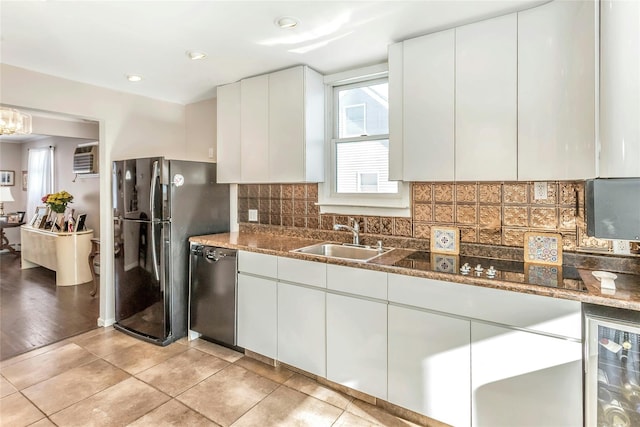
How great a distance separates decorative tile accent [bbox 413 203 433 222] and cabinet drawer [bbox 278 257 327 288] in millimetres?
809

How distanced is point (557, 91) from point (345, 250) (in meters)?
1.68

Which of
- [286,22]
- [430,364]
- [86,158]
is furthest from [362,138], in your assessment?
[86,158]

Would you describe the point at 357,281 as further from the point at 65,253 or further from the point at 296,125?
the point at 65,253

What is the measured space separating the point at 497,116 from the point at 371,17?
927 millimetres

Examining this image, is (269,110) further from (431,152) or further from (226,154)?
(431,152)

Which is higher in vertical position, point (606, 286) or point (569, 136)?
point (569, 136)

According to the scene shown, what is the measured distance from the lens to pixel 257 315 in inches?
99.9

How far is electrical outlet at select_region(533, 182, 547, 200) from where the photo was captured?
200cm

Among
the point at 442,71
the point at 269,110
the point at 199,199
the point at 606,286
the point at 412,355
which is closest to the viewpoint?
the point at 606,286

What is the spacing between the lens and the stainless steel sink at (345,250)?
2.50 m

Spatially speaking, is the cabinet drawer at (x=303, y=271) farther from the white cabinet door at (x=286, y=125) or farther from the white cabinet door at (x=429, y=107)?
the white cabinet door at (x=429, y=107)

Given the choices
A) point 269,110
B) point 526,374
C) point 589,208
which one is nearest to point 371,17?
point 269,110

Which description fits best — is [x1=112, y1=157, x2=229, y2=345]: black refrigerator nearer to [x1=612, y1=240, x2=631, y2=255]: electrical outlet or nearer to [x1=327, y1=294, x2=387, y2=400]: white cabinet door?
[x1=327, y1=294, x2=387, y2=400]: white cabinet door

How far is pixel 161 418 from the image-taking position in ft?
6.38
